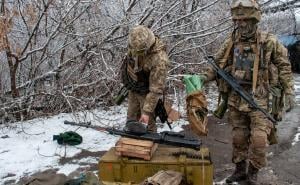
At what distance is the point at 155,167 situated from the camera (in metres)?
4.49

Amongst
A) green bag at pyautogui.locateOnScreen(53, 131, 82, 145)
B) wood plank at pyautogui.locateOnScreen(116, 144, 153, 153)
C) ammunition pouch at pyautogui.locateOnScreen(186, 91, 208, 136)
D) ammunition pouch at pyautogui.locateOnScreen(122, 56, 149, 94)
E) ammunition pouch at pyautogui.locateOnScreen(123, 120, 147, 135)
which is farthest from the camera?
green bag at pyautogui.locateOnScreen(53, 131, 82, 145)

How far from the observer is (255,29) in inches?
201

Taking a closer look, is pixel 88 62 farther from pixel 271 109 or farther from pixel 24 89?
pixel 271 109

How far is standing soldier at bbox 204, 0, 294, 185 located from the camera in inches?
198

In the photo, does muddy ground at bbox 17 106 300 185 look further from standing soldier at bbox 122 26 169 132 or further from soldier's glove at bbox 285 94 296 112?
Result: standing soldier at bbox 122 26 169 132

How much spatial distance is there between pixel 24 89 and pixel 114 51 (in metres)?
1.70

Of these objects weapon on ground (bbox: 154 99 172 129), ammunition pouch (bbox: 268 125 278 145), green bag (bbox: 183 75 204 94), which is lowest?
ammunition pouch (bbox: 268 125 278 145)

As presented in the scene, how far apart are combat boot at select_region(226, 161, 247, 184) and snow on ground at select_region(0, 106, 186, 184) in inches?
71.3

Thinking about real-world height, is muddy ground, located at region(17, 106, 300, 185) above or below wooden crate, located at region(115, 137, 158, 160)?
below

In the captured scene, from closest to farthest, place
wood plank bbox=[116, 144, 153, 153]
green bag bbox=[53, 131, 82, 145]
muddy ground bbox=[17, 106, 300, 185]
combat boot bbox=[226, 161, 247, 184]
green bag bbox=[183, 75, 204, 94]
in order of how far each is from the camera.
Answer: wood plank bbox=[116, 144, 153, 153] → green bag bbox=[183, 75, 204, 94] → combat boot bbox=[226, 161, 247, 184] → muddy ground bbox=[17, 106, 300, 185] → green bag bbox=[53, 131, 82, 145]

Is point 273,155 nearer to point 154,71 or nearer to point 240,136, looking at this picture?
point 240,136

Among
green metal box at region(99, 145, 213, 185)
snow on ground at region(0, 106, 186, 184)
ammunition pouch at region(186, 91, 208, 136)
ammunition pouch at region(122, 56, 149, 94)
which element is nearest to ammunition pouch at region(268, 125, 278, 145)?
ammunition pouch at region(186, 91, 208, 136)

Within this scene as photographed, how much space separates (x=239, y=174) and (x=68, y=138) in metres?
2.62

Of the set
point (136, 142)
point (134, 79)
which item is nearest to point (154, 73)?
point (134, 79)
